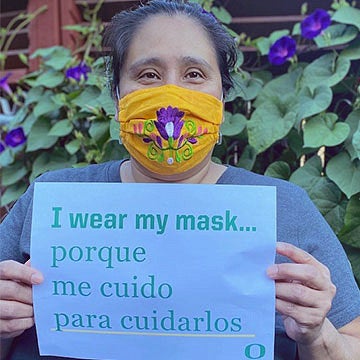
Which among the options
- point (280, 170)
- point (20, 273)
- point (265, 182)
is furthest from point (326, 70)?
point (20, 273)

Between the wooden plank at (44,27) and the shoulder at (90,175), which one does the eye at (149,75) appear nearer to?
the shoulder at (90,175)

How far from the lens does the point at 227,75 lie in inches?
53.2

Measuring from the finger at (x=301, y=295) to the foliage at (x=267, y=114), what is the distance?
70cm

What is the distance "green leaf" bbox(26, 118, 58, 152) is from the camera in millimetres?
2131

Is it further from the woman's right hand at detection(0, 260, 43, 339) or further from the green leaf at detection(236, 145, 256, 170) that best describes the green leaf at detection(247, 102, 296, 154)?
the woman's right hand at detection(0, 260, 43, 339)

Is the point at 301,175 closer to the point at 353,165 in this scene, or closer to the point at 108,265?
the point at 353,165

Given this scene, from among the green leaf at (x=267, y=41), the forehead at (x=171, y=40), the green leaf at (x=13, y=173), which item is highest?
the forehead at (x=171, y=40)

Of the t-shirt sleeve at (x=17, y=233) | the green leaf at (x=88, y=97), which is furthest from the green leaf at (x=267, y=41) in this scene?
the t-shirt sleeve at (x=17, y=233)

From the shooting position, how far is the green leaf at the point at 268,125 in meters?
1.80

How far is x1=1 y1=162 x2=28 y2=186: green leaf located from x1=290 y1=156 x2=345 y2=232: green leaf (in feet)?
3.39

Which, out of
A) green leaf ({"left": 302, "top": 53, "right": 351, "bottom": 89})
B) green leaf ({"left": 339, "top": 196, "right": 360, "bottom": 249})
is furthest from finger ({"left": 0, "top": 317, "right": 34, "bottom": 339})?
green leaf ({"left": 302, "top": 53, "right": 351, "bottom": 89})

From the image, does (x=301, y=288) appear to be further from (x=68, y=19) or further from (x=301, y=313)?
(x=68, y=19)

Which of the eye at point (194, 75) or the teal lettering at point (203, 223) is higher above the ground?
the eye at point (194, 75)

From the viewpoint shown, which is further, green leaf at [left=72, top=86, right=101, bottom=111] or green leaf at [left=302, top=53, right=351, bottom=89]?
green leaf at [left=72, top=86, right=101, bottom=111]
